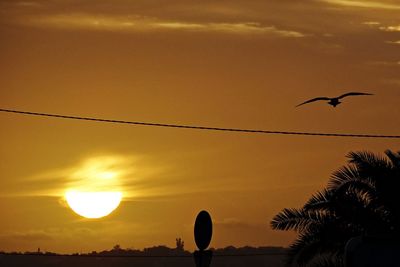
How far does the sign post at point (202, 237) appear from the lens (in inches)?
1089

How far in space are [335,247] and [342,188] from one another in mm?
1815

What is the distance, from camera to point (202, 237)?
2873 cm

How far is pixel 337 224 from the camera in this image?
37.3m

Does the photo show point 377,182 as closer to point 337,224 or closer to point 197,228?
point 337,224

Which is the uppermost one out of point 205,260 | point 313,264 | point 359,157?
point 359,157

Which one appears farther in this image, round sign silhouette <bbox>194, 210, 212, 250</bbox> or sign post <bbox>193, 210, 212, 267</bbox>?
round sign silhouette <bbox>194, 210, 212, 250</bbox>

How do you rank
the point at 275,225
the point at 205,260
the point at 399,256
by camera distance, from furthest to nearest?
1. the point at 275,225
2. the point at 399,256
3. the point at 205,260

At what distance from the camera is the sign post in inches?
1089

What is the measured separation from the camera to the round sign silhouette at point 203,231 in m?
28.6

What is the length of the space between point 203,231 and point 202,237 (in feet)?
0.87

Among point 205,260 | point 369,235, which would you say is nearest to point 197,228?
point 205,260

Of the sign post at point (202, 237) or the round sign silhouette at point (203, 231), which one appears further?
the round sign silhouette at point (203, 231)

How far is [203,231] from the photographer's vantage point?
2897 cm

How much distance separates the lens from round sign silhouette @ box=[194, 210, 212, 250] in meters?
28.6
